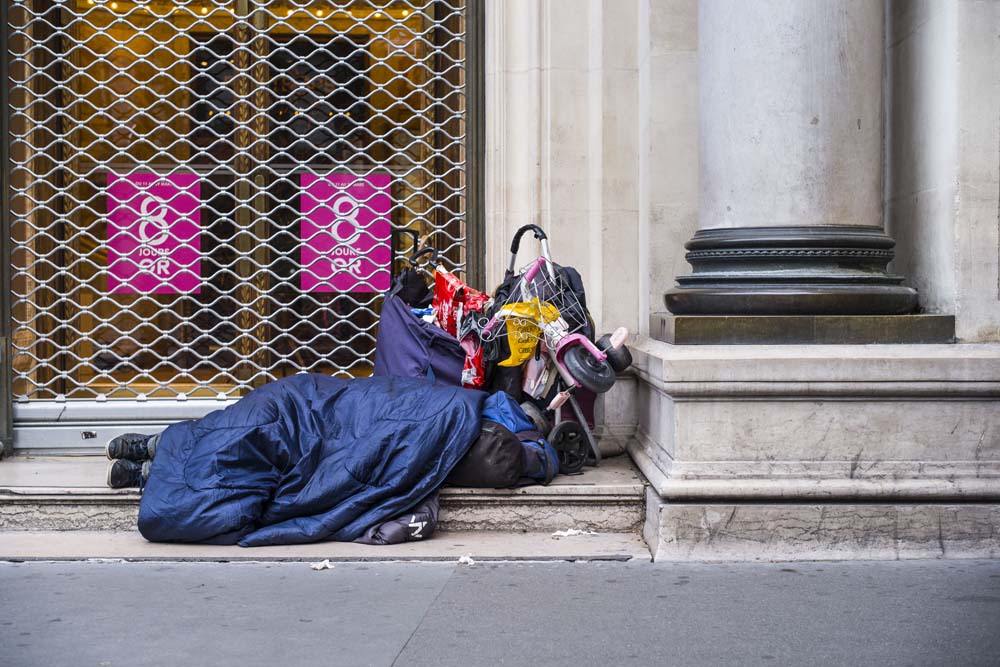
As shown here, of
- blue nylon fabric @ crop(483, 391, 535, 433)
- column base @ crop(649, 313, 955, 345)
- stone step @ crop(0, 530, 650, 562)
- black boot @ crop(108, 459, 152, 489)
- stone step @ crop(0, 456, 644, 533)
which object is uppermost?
column base @ crop(649, 313, 955, 345)

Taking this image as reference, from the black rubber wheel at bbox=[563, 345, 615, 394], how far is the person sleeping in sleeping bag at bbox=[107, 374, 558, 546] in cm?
45

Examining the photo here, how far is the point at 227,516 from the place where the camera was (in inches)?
207

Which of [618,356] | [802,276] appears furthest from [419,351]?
[802,276]

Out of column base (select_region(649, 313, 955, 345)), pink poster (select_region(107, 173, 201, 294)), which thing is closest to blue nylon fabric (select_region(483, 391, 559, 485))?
column base (select_region(649, 313, 955, 345))

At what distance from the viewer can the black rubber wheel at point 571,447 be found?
19.4 feet

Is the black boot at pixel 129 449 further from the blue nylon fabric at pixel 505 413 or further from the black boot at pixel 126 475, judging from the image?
the blue nylon fabric at pixel 505 413

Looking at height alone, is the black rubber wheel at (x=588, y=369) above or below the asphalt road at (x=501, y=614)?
above

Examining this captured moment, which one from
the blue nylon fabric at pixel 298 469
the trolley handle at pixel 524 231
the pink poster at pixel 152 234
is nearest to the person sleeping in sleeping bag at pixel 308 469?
the blue nylon fabric at pixel 298 469

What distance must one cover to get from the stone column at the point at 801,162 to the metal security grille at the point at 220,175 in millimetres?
2064

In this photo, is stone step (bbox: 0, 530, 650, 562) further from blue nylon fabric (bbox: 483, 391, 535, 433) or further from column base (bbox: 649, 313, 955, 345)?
column base (bbox: 649, 313, 955, 345)

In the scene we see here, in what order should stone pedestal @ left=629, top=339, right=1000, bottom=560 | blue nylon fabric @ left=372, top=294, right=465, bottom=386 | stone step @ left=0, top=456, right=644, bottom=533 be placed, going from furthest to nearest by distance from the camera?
blue nylon fabric @ left=372, top=294, right=465, bottom=386 < stone step @ left=0, top=456, right=644, bottom=533 < stone pedestal @ left=629, top=339, right=1000, bottom=560

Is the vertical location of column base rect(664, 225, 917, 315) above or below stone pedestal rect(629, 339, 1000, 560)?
above

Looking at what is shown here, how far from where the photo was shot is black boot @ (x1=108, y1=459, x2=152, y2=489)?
18.7 ft

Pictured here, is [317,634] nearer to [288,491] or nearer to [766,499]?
[288,491]
